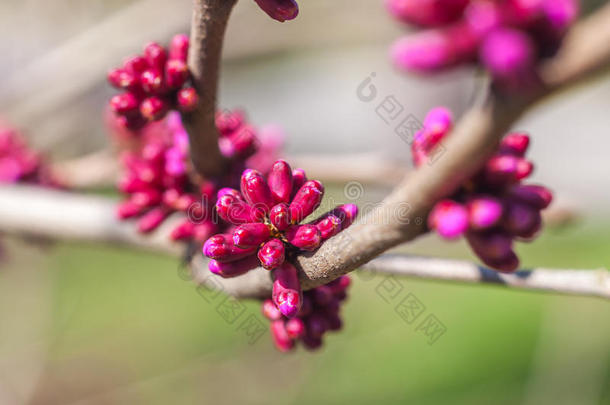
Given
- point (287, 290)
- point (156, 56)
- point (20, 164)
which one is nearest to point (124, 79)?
point (156, 56)

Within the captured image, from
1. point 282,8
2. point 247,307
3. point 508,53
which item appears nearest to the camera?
point 508,53

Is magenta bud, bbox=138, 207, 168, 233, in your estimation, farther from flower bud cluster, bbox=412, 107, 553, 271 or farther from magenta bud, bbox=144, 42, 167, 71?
flower bud cluster, bbox=412, 107, 553, 271

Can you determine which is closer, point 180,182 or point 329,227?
point 329,227

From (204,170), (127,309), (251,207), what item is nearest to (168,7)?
(204,170)

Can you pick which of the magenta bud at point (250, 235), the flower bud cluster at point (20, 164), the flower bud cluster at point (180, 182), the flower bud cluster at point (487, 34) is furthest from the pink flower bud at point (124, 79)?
the flower bud cluster at point (20, 164)

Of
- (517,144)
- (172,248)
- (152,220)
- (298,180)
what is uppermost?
(517,144)

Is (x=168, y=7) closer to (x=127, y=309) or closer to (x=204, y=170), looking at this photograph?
(x=204, y=170)

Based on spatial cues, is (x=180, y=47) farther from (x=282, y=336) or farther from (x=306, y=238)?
(x=282, y=336)
